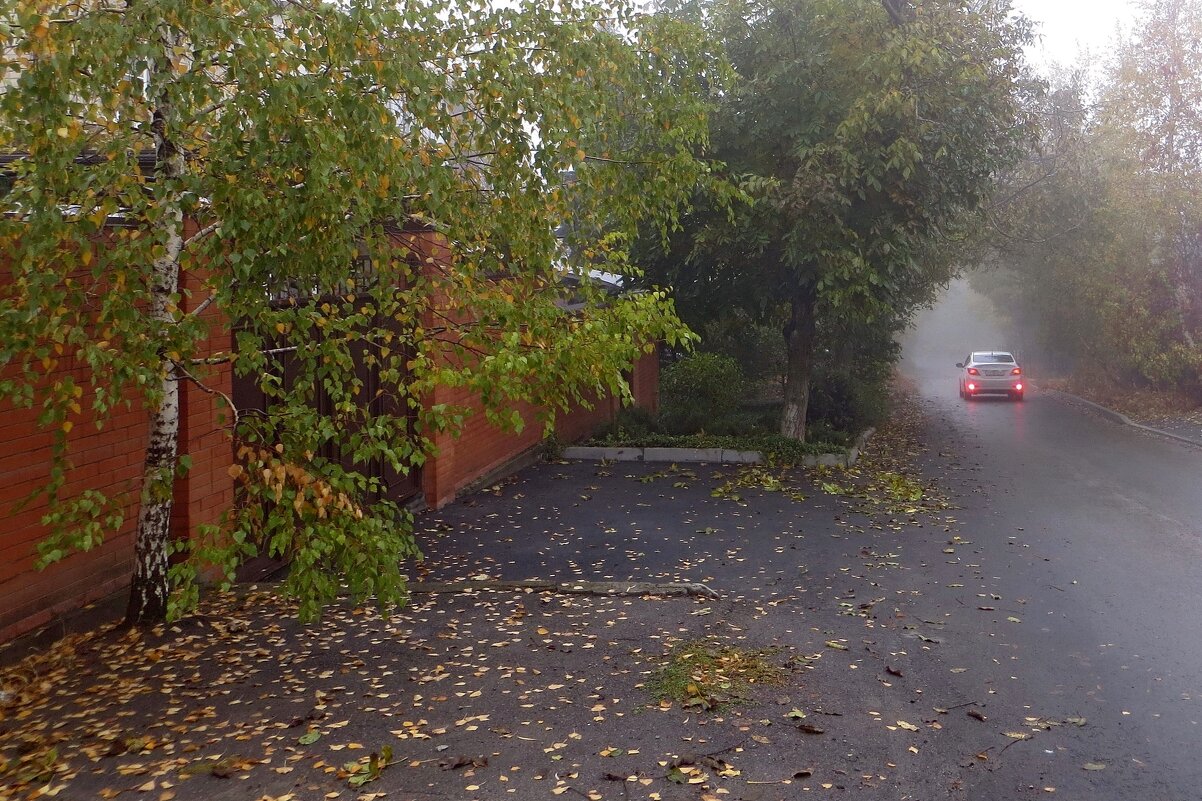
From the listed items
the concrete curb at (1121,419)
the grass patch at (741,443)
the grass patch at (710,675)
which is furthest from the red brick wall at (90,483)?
the concrete curb at (1121,419)

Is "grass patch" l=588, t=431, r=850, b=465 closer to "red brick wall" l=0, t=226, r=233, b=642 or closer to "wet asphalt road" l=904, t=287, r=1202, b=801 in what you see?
"wet asphalt road" l=904, t=287, r=1202, b=801

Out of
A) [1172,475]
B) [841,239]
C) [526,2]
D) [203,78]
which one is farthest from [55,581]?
[1172,475]

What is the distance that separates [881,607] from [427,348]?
4.16 meters

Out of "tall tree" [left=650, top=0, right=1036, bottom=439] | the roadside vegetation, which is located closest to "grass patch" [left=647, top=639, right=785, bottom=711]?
"tall tree" [left=650, top=0, right=1036, bottom=439]

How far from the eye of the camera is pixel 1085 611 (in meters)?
7.42

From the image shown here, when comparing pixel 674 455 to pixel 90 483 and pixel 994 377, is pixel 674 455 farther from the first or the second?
pixel 994 377

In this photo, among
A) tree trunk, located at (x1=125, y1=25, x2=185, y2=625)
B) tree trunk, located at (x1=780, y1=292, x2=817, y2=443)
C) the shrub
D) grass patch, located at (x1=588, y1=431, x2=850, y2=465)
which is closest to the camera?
tree trunk, located at (x1=125, y1=25, x2=185, y2=625)

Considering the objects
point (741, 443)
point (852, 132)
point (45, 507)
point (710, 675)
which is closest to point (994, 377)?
point (741, 443)

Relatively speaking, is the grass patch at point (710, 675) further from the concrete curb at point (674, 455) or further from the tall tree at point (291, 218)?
the concrete curb at point (674, 455)

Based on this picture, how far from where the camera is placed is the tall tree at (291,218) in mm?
4242

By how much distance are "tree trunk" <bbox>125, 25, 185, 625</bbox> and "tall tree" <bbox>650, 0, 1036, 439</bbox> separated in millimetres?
8963

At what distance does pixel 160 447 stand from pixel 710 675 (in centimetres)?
356

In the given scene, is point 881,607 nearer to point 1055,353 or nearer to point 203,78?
point 203,78

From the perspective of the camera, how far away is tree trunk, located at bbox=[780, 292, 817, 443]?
679 inches
